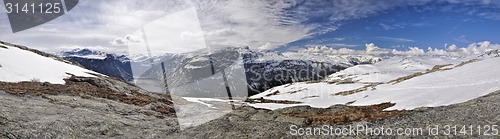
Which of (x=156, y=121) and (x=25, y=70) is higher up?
(x=25, y=70)

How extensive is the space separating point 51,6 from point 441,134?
102ft

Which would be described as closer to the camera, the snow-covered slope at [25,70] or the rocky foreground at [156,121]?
the rocky foreground at [156,121]

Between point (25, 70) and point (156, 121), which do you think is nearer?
point (156, 121)

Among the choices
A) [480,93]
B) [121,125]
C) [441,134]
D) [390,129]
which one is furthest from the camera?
[480,93]

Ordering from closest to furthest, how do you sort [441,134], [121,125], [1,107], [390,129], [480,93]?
[441,134] < [390,129] < [1,107] < [121,125] < [480,93]

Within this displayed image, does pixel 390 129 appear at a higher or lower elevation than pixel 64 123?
lower

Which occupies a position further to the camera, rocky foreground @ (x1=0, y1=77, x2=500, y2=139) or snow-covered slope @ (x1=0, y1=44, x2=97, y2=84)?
snow-covered slope @ (x1=0, y1=44, x2=97, y2=84)

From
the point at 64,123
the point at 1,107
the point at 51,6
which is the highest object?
the point at 51,6

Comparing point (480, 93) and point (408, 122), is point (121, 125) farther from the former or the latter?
point (480, 93)

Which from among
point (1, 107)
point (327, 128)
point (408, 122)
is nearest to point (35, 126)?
point (1, 107)

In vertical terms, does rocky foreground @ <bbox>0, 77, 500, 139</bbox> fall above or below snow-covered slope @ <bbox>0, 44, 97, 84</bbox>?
below

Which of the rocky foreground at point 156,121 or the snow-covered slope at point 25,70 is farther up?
the snow-covered slope at point 25,70

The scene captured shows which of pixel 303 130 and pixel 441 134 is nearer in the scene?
pixel 441 134

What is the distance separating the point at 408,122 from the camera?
24578 mm
